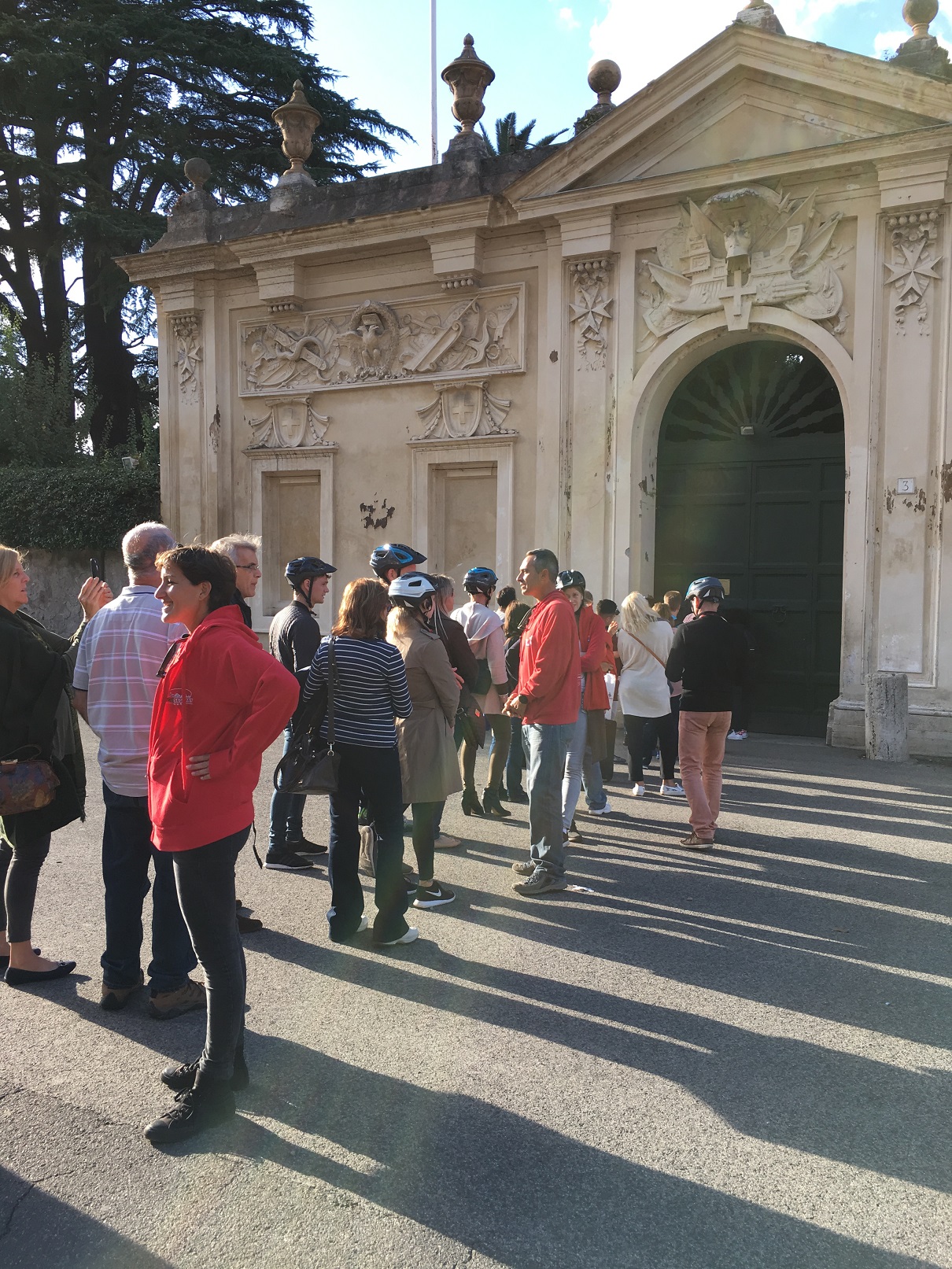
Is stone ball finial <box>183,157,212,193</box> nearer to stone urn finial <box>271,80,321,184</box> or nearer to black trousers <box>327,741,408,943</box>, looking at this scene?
stone urn finial <box>271,80,321,184</box>

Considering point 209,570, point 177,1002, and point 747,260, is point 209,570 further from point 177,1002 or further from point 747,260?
point 747,260

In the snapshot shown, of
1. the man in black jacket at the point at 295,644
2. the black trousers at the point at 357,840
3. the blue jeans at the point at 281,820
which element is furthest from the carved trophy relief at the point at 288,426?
the black trousers at the point at 357,840

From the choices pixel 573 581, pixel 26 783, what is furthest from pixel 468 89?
pixel 26 783

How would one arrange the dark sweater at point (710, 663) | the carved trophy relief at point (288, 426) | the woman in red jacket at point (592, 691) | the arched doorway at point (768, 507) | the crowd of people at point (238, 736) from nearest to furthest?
the crowd of people at point (238, 736)
the dark sweater at point (710, 663)
the woman in red jacket at point (592, 691)
the arched doorway at point (768, 507)
the carved trophy relief at point (288, 426)

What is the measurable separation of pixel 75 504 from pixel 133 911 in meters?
14.4

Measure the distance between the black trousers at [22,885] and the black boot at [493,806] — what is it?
12.5 feet

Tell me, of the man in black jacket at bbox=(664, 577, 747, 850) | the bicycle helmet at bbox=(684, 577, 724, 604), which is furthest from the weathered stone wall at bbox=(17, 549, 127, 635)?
the man in black jacket at bbox=(664, 577, 747, 850)

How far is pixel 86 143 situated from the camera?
70.4 ft

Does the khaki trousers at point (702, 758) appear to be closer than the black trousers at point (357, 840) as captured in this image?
No

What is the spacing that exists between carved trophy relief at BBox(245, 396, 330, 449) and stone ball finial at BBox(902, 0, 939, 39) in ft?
27.7

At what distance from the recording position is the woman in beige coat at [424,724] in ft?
17.4

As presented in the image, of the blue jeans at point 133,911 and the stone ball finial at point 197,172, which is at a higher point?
the stone ball finial at point 197,172

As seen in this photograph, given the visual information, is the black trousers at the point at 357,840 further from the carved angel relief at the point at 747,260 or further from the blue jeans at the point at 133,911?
the carved angel relief at the point at 747,260

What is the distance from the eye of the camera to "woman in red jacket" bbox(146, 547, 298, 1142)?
3.11 metres
